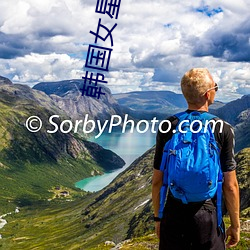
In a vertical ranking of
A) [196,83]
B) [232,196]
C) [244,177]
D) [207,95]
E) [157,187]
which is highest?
[244,177]

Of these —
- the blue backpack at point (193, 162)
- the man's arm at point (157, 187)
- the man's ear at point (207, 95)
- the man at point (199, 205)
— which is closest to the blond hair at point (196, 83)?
the man at point (199, 205)

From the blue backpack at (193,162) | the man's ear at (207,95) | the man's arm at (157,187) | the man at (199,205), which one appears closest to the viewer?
the blue backpack at (193,162)

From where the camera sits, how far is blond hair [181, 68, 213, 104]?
35.2 ft

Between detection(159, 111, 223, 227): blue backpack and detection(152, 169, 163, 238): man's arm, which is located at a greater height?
detection(159, 111, 223, 227): blue backpack

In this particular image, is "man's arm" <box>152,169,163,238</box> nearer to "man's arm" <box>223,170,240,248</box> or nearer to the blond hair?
"man's arm" <box>223,170,240,248</box>

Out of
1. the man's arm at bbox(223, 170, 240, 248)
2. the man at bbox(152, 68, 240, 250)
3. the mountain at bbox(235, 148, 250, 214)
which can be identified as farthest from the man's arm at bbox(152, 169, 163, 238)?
the mountain at bbox(235, 148, 250, 214)

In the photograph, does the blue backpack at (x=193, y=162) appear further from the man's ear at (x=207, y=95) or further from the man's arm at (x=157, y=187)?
the man's ear at (x=207, y=95)

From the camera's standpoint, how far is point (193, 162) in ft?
32.5

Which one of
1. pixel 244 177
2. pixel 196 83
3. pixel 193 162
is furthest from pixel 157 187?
pixel 244 177

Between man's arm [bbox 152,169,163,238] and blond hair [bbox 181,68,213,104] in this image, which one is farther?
man's arm [bbox 152,169,163,238]

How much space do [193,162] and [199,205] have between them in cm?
136

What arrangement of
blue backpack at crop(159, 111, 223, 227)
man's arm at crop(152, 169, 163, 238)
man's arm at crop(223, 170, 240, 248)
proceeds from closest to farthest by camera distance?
blue backpack at crop(159, 111, 223, 227)
man's arm at crop(223, 170, 240, 248)
man's arm at crop(152, 169, 163, 238)

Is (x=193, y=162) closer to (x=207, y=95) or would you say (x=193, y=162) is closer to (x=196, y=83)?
(x=207, y=95)

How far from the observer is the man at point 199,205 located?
34.5 ft
